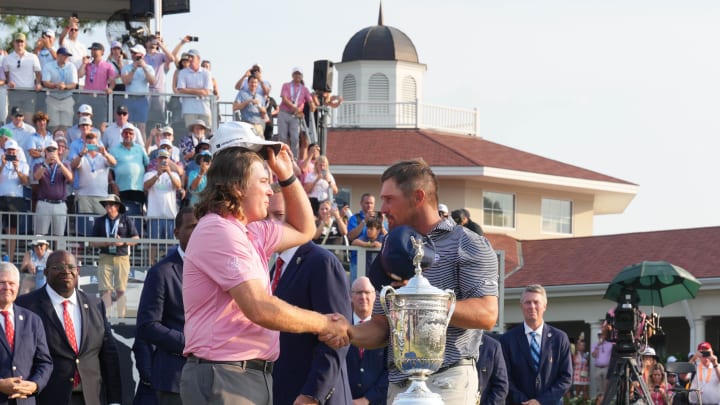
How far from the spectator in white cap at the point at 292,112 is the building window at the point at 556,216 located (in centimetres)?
2472

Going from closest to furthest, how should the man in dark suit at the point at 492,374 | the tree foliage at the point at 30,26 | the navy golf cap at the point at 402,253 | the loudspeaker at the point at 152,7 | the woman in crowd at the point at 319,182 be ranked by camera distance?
the navy golf cap at the point at 402,253 < the man in dark suit at the point at 492,374 < the woman in crowd at the point at 319,182 < the loudspeaker at the point at 152,7 < the tree foliage at the point at 30,26

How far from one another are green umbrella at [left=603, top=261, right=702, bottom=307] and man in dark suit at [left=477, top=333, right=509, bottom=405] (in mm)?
7867

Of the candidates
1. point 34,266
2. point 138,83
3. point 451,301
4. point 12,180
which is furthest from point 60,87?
point 451,301

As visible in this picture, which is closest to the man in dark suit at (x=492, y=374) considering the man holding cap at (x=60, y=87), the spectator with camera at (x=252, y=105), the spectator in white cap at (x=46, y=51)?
the man holding cap at (x=60, y=87)

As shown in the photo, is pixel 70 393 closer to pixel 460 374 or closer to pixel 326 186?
pixel 460 374

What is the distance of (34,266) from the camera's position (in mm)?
15680

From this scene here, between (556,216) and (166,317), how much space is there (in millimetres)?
37737

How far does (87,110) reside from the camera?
19172 millimetres

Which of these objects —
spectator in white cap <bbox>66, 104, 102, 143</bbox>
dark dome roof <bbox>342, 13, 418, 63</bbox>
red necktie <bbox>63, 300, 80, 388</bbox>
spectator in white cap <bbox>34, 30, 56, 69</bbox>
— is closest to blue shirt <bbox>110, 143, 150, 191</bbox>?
spectator in white cap <bbox>66, 104, 102, 143</bbox>

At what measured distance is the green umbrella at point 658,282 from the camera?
64.3 ft

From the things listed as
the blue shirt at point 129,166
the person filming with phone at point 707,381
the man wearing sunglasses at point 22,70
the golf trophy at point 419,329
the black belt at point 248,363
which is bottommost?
the person filming with phone at point 707,381

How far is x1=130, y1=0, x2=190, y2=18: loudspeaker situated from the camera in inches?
1024

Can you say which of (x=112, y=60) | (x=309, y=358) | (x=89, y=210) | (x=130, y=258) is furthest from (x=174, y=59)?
(x=309, y=358)

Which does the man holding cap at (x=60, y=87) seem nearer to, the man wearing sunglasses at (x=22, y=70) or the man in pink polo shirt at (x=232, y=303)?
the man wearing sunglasses at (x=22, y=70)
